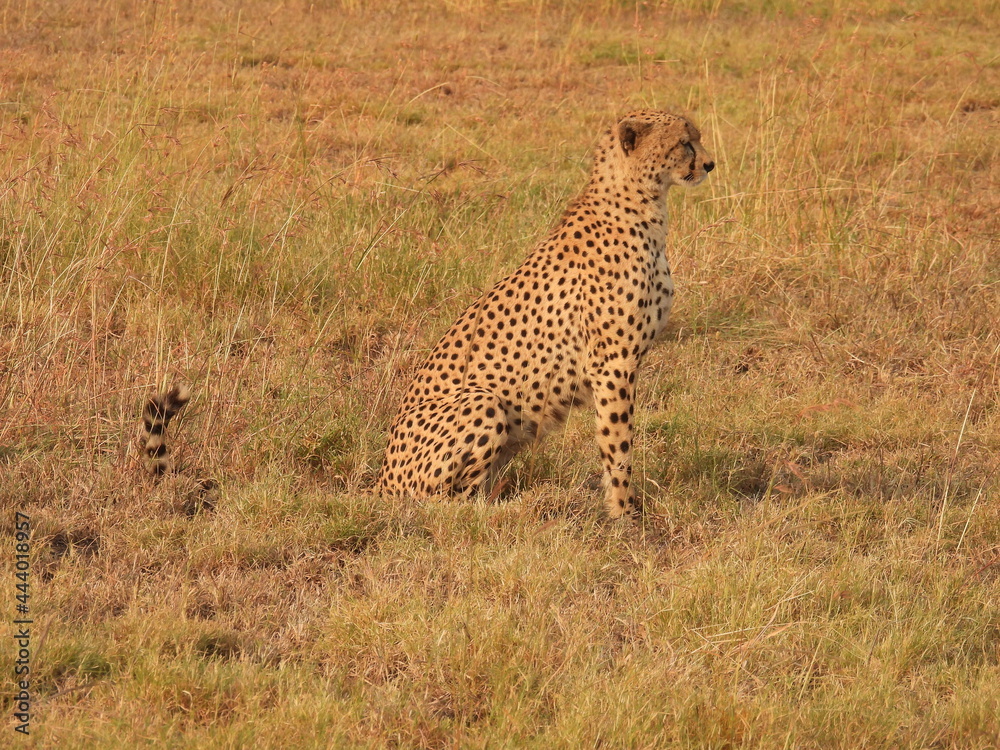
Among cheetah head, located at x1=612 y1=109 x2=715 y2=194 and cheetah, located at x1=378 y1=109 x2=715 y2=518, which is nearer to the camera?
cheetah, located at x1=378 y1=109 x2=715 y2=518

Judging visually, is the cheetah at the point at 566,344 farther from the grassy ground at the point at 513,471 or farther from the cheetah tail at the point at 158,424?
the cheetah tail at the point at 158,424

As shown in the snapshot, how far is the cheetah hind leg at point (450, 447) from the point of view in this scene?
11.0ft

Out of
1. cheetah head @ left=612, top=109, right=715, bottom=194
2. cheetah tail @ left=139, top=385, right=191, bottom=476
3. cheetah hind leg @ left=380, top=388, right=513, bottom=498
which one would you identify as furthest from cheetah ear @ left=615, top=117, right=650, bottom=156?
cheetah tail @ left=139, top=385, right=191, bottom=476

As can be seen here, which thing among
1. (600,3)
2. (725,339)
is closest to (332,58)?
(600,3)

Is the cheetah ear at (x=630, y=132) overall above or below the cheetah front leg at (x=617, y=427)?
above

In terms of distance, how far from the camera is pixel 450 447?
10.9 ft

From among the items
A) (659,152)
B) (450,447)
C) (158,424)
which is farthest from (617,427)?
(158,424)

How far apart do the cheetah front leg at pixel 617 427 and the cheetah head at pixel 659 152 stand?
23.9 inches

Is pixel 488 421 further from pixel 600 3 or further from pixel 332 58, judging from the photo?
pixel 600 3

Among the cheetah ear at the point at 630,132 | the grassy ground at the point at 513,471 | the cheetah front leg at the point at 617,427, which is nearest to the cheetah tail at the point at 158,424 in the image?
the grassy ground at the point at 513,471

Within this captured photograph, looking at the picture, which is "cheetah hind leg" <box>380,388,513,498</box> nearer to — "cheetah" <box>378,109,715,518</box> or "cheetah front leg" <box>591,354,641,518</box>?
"cheetah" <box>378,109,715,518</box>

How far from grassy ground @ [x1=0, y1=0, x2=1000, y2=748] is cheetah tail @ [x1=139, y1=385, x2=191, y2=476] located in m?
0.07

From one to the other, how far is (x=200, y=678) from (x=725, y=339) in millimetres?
2954

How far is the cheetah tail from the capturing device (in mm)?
3238
